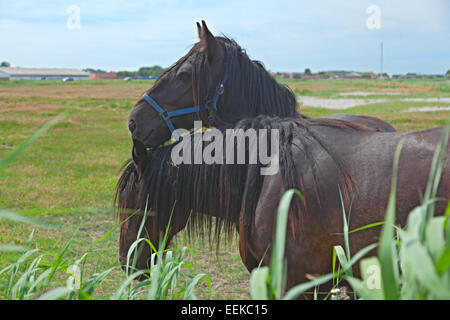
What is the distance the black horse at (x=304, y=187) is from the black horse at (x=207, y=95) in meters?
0.56

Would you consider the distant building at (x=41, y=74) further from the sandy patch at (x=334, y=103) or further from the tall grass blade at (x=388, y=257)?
the tall grass blade at (x=388, y=257)

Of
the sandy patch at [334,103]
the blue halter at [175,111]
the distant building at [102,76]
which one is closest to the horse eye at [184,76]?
the blue halter at [175,111]

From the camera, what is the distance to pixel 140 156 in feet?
8.61

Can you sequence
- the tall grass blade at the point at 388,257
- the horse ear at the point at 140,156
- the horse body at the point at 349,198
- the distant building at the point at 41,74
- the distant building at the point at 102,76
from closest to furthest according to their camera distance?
the tall grass blade at the point at 388,257
the horse body at the point at 349,198
the horse ear at the point at 140,156
the distant building at the point at 102,76
the distant building at the point at 41,74

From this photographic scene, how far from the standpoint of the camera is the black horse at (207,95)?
3086 millimetres

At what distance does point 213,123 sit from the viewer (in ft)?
10.2

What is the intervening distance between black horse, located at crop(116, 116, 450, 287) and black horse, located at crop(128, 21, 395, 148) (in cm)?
56

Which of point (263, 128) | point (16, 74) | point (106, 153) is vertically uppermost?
point (16, 74)

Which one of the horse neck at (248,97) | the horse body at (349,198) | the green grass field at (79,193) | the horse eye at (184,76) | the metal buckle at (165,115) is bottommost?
the green grass field at (79,193)

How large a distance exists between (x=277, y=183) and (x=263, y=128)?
357mm

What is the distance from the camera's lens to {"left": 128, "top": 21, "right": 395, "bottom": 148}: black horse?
309cm

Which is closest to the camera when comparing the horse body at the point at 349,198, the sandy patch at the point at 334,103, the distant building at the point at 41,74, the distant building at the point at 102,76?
the horse body at the point at 349,198
